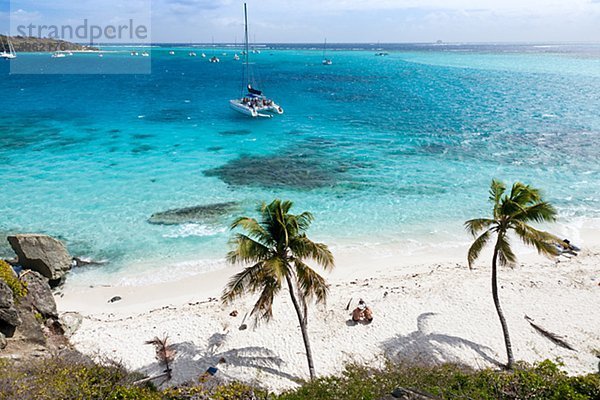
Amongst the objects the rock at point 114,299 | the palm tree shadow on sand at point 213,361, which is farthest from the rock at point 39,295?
the palm tree shadow on sand at point 213,361

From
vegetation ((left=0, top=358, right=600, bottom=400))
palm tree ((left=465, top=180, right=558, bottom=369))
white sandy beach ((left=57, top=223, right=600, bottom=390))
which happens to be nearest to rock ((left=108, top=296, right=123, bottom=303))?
white sandy beach ((left=57, top=223, right=600, bottom=390))

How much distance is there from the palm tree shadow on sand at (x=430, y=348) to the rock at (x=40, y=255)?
17380 mm

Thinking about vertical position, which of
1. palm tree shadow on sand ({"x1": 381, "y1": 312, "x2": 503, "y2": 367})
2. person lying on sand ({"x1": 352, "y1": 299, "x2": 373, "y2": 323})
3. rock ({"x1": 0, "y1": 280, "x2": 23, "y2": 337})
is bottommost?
palm tree shadow on sand ({"x1": 381, "y1": 312, "x2": 503, "y2": 367})

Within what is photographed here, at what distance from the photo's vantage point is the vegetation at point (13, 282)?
1696 centimetres

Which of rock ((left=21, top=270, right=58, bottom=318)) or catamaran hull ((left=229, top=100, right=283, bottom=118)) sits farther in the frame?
catamaran hull ((left=229, top=100, right=283, bottom=118))

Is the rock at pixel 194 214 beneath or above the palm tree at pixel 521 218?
beneath

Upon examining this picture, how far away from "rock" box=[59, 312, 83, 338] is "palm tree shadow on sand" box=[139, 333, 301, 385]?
14.6ft

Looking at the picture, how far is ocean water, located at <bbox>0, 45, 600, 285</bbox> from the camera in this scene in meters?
28.7

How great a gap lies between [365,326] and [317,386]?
6396 mm

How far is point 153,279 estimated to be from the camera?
2377cm

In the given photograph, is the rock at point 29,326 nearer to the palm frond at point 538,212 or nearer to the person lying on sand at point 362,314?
the person lying on sand at point 362,314

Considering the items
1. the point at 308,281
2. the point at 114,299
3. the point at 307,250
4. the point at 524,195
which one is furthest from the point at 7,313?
the point at 524,195

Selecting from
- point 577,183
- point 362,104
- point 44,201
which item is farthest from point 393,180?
point 362,104

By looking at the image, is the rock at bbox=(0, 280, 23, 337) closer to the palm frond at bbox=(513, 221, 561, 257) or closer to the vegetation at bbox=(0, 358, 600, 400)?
the vegetation at bbox=(0, 358, 600, 400)
